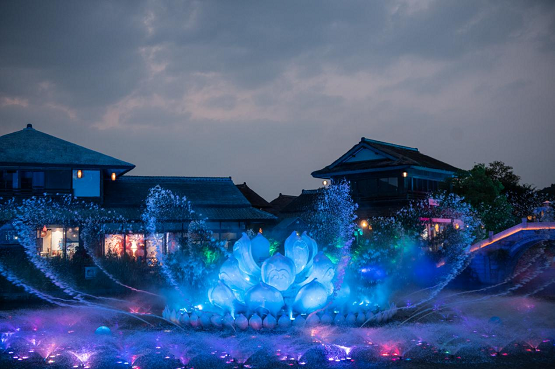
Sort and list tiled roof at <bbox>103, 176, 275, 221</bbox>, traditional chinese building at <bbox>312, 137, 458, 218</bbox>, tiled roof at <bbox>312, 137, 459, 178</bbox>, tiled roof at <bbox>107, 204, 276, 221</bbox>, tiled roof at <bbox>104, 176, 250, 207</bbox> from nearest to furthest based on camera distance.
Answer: tiled roof at <bbox>107, 204, 276, 221</bbox>
tiled roof at <bbox>103, 176, 275, 221</bbox>
tiled roof at <bbox>104, 176, 250, 207</bbox>
traditional chinese building at <bbox>312, 137, 458, 218</bbox>
tiled roof at <bbox>312, 137, 459, 178</bbox>

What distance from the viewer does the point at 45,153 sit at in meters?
30.2

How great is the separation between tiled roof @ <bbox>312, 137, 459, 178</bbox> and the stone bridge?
8.59m

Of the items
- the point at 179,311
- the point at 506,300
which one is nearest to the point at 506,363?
the point at 179,311

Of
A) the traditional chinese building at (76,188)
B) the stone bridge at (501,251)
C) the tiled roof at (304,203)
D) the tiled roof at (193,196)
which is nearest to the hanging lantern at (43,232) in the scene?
the traditional chinese building at (76,188)

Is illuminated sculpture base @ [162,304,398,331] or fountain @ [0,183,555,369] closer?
fountain @ [0,183,555,369]

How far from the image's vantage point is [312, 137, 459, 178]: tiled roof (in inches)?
1318

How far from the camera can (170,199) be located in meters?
34.0

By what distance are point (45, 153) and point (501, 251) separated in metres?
25.3

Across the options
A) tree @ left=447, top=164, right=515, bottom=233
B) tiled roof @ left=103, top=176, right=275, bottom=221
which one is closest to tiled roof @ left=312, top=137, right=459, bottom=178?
tree @ left=447, top=164, right=515, bottom=233

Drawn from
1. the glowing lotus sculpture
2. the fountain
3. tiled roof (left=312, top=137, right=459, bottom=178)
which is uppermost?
tiled roof (left=312, top=137, right=459, bottom=178)

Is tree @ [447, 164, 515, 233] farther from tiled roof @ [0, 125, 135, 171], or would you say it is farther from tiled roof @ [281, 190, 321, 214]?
tiled roof @ [0, 125, 135, 171]

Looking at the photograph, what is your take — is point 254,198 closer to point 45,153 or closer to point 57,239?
point 57,239

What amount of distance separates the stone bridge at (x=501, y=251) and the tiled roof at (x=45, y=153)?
20318mm

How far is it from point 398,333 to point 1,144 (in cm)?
2658
